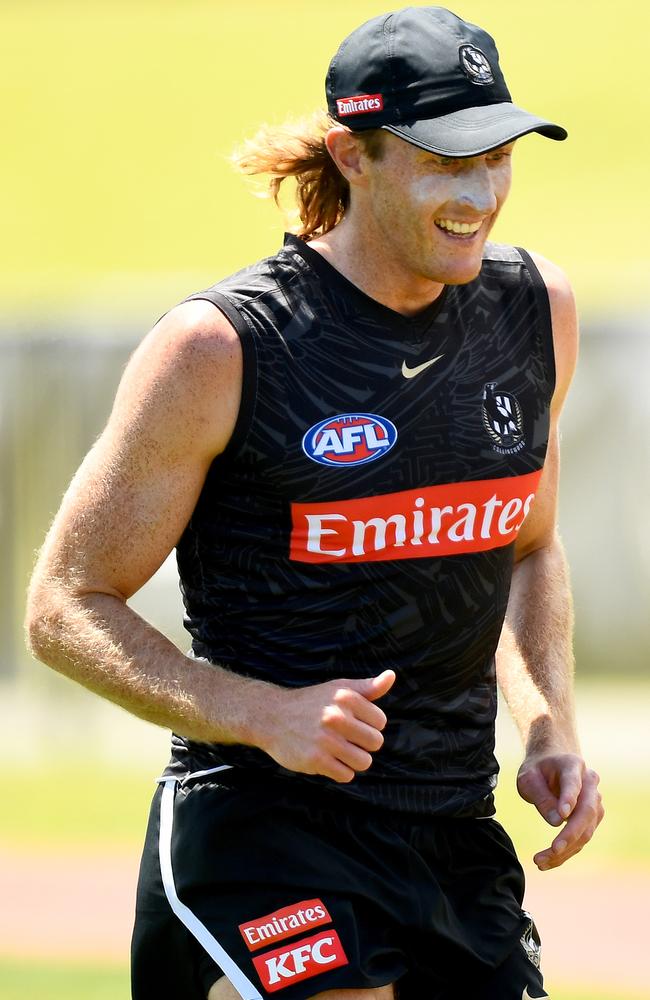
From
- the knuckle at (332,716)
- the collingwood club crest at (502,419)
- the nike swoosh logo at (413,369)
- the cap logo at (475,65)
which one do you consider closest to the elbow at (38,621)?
the knuckle at (332,716)

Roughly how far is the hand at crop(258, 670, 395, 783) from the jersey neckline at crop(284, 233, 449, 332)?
2.69ft

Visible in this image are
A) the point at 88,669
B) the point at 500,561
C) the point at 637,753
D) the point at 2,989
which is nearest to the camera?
the point at 88,669

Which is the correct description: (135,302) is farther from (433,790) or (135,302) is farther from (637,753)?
(433,790)

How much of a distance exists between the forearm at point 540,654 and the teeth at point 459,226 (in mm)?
964

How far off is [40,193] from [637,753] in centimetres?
2032

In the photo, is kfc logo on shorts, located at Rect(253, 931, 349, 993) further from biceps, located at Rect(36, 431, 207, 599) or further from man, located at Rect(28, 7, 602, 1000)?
biceps, located at Rect(36, 431, 207, 599)

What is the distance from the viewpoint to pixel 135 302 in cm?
1206

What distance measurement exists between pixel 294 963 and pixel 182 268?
72.7 ft

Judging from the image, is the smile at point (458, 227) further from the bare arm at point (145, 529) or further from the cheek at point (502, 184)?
→ the bare arm at point (145, 529)

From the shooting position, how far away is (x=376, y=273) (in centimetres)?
357

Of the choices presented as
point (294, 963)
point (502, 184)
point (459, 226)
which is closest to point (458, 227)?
point (459, 226)

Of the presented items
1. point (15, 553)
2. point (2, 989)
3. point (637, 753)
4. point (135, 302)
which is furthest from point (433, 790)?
point (135, 302)

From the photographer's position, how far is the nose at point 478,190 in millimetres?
3363

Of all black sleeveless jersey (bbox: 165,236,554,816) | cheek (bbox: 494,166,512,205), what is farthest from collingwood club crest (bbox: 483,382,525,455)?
cheek (bbox: 494,166,512,205)
